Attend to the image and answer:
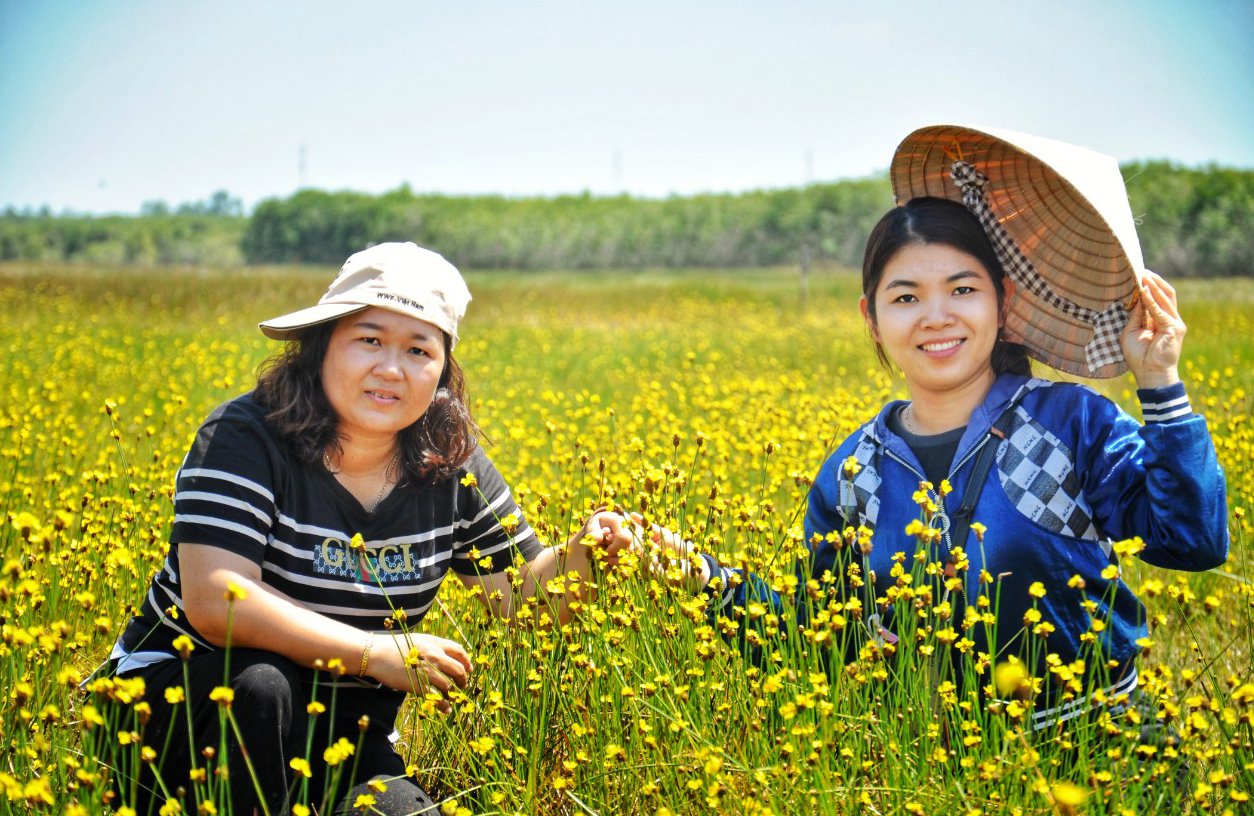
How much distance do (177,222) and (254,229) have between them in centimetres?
1424

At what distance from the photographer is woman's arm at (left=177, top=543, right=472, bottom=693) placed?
7.21 feet

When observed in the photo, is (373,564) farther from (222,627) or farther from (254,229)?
(254,229)

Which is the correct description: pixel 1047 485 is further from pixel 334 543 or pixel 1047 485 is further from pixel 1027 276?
pixel 334 543

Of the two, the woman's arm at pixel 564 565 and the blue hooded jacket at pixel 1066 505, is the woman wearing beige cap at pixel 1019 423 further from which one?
the woman's arm at pixel 564 565

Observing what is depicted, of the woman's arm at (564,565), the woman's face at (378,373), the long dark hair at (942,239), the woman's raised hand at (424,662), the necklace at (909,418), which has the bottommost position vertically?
the woman's raised hand at (424,662)

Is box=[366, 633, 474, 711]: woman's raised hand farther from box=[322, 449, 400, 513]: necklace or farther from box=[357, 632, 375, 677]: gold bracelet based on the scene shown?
box=[322, 449, 400, 513]: necklace

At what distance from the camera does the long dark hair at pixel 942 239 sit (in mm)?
2689

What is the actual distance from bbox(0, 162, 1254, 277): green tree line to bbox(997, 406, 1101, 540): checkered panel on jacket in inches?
1418

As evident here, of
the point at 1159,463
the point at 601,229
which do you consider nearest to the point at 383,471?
the point at 1159,463

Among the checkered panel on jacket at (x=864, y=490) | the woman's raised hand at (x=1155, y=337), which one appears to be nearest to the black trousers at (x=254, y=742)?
the checkered panel on jacket at (x=864, y=490)

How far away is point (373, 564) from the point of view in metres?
2.53

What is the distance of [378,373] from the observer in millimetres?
2506

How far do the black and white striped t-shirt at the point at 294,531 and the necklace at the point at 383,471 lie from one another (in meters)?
0.02

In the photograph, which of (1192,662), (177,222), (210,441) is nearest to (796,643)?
(210,441)
